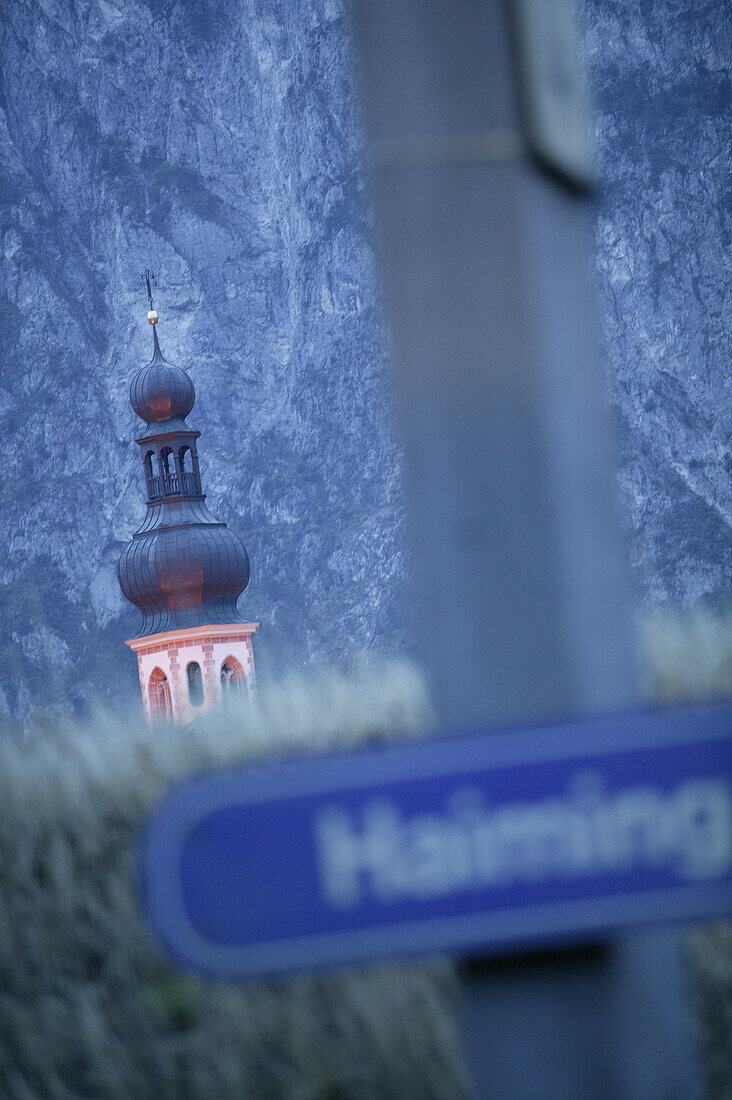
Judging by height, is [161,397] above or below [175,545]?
above

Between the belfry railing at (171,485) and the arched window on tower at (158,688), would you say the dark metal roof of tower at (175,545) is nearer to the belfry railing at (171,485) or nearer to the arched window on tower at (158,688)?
the belfry railing at (171,485)

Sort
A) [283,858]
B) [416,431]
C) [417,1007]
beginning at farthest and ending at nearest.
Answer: [417,1007] < [416,431] < [283,858]

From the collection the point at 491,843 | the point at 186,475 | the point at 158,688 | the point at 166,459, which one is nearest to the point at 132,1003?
the point at 491,843

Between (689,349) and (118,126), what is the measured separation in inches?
1863

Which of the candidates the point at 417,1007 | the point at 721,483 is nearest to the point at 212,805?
the point at 417,1007

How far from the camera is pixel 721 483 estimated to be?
96.8 m

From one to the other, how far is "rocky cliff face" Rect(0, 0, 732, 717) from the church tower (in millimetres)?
52446


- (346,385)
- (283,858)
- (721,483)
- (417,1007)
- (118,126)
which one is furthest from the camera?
(118,126)

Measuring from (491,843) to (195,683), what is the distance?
122ft

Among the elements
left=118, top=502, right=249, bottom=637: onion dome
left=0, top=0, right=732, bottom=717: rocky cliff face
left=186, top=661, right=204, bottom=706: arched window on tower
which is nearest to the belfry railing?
left=118, top=502, right=249, bottom=637: onion dome

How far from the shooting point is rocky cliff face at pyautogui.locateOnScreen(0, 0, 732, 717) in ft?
322

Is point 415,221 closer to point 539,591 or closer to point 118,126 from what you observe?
point 539,591

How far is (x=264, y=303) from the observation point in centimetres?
10506

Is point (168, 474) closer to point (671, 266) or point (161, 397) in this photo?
point (161, 397)
